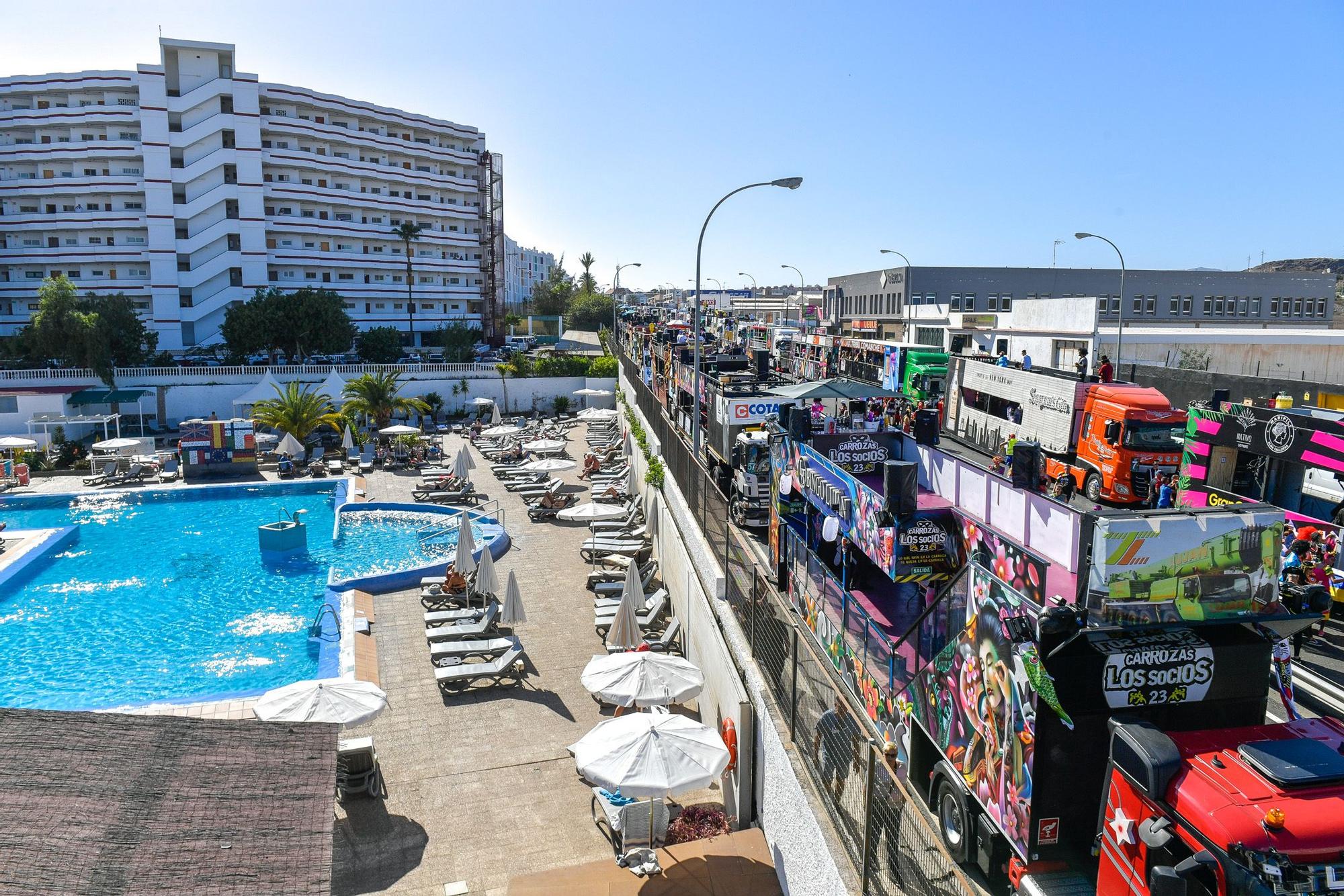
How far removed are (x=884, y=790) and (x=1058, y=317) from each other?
44.5 meters

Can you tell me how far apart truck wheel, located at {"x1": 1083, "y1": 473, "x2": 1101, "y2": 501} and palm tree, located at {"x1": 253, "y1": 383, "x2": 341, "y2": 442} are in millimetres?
31402

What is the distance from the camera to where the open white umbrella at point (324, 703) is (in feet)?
37.8

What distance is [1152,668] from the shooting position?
6.03 m

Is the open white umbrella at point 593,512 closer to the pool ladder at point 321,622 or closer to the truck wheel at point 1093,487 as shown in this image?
the pool ladder at point 321,622

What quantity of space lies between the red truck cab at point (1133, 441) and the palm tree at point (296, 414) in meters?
31.8

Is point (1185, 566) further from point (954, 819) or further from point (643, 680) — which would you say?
point (643, 680)

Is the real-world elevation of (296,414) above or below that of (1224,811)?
below

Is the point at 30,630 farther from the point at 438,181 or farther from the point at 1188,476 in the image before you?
the point at 438,181

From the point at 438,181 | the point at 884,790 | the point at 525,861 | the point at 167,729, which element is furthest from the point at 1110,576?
the point at 438,181

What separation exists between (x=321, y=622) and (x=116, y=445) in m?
21.7

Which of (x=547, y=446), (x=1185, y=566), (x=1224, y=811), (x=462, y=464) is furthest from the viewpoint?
(x=547, y=446)

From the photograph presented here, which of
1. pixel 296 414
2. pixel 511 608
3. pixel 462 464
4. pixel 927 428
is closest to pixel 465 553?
pixel 511 608

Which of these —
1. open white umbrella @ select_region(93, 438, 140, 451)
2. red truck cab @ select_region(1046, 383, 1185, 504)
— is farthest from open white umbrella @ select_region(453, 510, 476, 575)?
open white umbrella @ select_region(93, 438, 140, 451)

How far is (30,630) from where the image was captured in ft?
63.3
